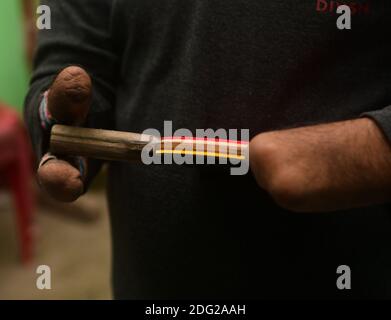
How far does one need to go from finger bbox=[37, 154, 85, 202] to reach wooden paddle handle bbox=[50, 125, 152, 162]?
0.05 ft

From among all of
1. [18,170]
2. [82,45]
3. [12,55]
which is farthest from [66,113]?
[12,55]

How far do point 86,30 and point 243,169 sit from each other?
0.99 ft

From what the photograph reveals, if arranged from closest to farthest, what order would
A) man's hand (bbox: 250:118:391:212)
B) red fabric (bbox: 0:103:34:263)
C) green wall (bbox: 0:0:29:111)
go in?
man's hand (bbox: 250:118:391:212) < red fabric (bbox: 0:103:34:263) < green wall (bbox: 0:0:29:111)

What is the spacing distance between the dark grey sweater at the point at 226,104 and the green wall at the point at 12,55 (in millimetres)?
1256

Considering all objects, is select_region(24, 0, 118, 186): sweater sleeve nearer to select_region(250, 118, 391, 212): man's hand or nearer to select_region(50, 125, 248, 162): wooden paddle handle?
select_region(50, 125, 248, 162): wooden paddle handle

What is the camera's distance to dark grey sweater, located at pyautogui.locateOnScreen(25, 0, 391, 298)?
0.56 meters

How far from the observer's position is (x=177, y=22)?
603 mm

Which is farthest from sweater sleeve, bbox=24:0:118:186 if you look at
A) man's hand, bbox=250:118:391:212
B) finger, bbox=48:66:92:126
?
man's hand, bbox=250:118:391:212

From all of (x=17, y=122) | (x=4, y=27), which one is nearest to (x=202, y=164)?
(x=17, y=122)

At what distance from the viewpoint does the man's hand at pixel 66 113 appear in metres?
0.49

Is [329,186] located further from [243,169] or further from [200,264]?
[200,264]

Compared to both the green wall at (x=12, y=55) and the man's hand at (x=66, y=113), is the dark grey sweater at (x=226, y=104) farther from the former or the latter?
the green wall at (x=12, y=55)

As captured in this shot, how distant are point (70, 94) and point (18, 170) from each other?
1.18 m

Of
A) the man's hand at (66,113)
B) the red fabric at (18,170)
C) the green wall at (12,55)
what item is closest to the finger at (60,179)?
the man's hand at (66,113)
